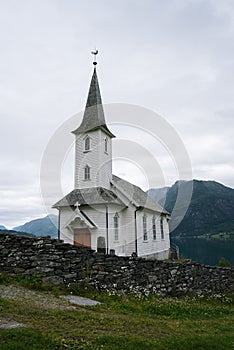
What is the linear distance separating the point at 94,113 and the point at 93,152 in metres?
4.58

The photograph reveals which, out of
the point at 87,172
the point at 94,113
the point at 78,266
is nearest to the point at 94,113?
the point at 94,113

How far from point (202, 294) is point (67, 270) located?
7270 mm

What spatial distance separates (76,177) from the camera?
28.1 meters

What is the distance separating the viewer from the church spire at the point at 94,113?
2847cm

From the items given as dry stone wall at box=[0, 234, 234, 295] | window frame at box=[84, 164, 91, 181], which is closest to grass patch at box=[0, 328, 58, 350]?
dry stone wall at box=[0, 234, 234, 295]

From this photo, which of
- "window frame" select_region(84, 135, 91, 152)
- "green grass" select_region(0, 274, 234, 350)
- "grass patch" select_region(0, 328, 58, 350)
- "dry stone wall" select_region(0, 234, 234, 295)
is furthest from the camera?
"window frame" select_region(84, 135, 91, 152)

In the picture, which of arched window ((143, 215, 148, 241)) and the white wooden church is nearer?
the white wooden church

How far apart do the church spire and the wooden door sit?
9555mm

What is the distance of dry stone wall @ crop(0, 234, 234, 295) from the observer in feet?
32.4

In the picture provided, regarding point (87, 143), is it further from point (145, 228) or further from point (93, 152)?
point (145, 228)

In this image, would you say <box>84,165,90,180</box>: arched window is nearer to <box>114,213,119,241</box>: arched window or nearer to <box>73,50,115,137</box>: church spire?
<box>73,50,115,137</box>: church spire

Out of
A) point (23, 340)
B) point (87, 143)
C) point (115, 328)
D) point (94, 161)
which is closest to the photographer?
point (23, 340)

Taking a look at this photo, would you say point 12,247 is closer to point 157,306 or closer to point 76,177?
point 157,306

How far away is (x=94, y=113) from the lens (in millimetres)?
29844
